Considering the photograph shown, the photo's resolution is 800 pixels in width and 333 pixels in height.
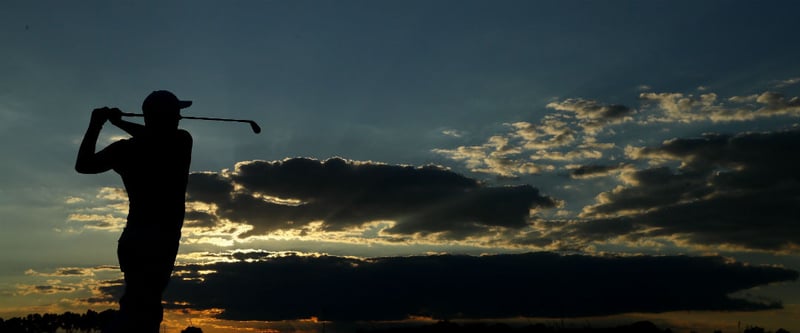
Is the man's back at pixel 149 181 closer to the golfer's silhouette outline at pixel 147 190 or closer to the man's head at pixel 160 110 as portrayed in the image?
the golfer's silhouette outline at pixel 147 190

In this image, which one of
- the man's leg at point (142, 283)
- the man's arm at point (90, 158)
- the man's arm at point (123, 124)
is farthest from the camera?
the man's arm at point (123, 124)

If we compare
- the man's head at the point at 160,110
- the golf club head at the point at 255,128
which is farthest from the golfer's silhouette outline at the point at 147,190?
the golf club head at the point at 255,128

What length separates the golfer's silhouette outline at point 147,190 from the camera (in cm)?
705

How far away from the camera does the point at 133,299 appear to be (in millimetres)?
7043

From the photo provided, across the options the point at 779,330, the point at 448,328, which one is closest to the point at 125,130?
the point at 448,328

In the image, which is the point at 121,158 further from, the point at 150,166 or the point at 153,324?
the point at 153,324

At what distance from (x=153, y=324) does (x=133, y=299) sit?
0.33 metres

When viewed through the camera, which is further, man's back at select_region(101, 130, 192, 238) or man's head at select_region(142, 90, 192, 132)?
man's head at select_region(142, 90, 192, 132)

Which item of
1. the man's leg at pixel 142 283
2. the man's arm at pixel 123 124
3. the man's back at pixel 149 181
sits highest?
the man's arm at pixel 123 124

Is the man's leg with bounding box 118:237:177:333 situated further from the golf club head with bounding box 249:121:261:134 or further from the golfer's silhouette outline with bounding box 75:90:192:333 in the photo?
the golf club head with bounding box 249:121:261:134

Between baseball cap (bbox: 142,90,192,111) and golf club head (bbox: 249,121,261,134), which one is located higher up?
golf club head (bbox: 249,121,261,134)

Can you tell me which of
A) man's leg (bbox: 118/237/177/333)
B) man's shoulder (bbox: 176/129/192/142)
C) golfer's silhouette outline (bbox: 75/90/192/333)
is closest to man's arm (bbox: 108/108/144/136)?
golfer's silhouette outline (bbox: 75/90/192/333)

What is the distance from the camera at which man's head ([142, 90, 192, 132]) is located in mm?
7414

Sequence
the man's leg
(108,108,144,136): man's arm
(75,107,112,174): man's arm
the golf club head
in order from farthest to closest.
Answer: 1. the golf club head
2. (108,108,144,136): man's arm
3. (75,107,112,174): man's arm
4. the man's leg
